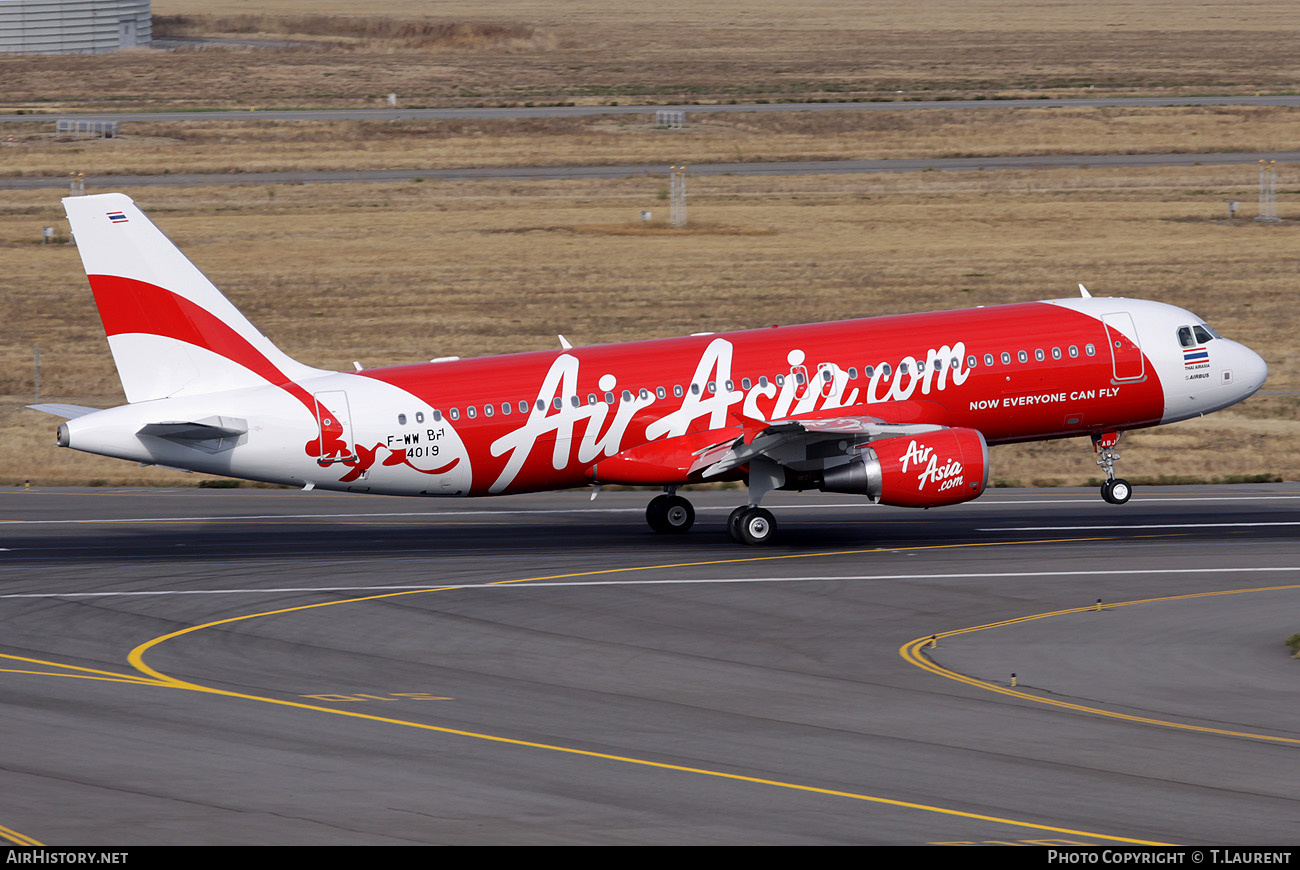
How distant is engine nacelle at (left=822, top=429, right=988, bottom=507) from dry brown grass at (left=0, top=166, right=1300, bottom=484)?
1272 centimetres

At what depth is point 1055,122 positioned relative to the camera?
355 ft

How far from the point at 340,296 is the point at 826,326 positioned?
3456cm

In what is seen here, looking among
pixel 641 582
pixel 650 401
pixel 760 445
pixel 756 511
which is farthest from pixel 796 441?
pixel 641 582

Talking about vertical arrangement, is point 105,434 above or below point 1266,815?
above

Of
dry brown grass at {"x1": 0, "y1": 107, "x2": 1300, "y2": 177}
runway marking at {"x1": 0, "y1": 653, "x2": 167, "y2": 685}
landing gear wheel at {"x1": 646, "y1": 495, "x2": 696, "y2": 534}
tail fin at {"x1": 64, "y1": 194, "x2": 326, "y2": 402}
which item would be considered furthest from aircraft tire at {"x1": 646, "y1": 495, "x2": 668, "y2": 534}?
dry brown grass at {"x1": 0, "y1": 107, "x2": 1300, "y2": 177}

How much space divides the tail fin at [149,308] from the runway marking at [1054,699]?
52.1ft

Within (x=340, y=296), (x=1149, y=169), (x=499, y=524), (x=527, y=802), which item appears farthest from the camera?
(x=1149, y=169)

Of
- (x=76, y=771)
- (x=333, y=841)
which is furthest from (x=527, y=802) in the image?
(x=76, y=771)

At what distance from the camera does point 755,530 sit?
126ft

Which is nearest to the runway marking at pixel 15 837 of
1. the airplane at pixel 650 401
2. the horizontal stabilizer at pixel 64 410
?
the airplane at pixel 650 401

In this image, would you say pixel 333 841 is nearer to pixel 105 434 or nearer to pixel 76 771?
pixel 76 771

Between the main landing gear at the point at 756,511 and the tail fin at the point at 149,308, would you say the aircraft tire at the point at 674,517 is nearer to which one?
the main landing gear at the point at 756,511

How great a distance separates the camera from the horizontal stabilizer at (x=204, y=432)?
35.1 metres

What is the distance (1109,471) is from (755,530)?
29.2ft
